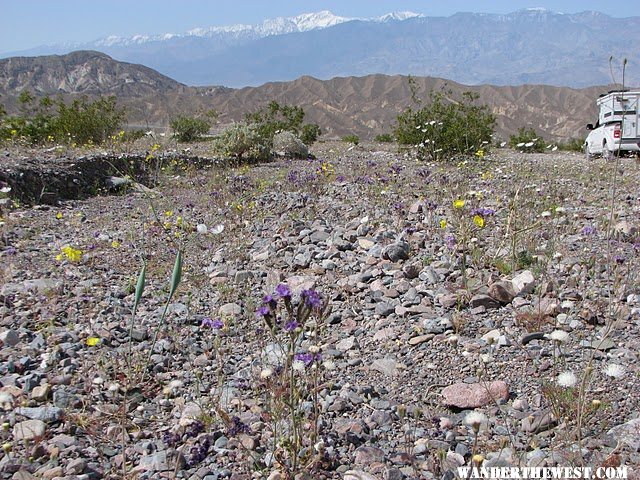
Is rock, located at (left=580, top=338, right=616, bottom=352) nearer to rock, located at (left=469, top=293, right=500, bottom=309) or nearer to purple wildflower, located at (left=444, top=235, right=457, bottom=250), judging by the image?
rock, located at (left=469, top=293, right=500, bottom=309)

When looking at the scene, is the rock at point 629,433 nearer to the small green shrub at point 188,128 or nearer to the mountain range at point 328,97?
the small green shrub at point 188,128

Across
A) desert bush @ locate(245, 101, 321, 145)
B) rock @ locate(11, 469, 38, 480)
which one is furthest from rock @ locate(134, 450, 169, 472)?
desert bush @ locate(245, 101, 321, 145)

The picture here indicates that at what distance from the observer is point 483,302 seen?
425 centimetres

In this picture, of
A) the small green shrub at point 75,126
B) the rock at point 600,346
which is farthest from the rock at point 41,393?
the small green shrub at point 75,126

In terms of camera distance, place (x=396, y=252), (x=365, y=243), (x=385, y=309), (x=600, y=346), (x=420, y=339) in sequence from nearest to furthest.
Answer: (x=600, y=346)
(x=420, y=339)
(x=385, y=309)
(x=396, y=252)
(x=365, y=243)

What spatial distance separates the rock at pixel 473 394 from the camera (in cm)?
309

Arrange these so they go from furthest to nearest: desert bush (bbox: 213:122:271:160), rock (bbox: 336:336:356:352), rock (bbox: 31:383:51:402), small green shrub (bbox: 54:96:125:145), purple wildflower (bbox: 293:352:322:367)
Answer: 1. small green shrub (bbox: 54:96:125:145)
2. desert bush (bbox: 213:122:271:160)
3. rock (bbox: 336:336:356:352)
4. rock (bbox: 31:383:51:402)
5. purple wildflower (bbox: 293:352:322:367)

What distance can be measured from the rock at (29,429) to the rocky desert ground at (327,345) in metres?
0.01

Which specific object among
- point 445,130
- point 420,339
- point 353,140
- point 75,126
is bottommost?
point 420,339

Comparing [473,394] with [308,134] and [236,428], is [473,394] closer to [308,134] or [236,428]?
[236,428]

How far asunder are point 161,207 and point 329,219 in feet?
9.78

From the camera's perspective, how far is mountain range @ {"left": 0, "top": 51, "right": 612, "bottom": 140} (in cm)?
7788

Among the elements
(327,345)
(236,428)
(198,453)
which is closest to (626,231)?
(327,345)

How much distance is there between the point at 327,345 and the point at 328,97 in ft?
307
